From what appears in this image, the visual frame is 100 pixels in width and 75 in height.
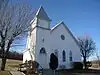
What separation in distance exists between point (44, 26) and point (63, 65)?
7.05 m

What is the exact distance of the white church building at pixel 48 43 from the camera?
81.0 ft

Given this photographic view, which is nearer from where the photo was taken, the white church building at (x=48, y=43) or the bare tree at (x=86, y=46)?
the white church building at (x=48, y=43)

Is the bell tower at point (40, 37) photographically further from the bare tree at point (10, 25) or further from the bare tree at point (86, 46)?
the bare tree at point (86, 46)

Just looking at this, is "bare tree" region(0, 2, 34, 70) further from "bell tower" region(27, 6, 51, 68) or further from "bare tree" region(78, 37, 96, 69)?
"bare tree" region(78, 37, 96, 69)

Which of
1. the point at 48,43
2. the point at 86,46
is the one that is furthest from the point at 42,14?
the point at 86,46

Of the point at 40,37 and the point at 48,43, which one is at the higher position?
the point at 40,37

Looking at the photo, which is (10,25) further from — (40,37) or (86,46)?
(86,46)

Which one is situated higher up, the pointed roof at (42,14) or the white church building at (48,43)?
the pointed roof at (42,14)

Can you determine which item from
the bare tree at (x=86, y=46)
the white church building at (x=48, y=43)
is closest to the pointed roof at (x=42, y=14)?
the white church building at (x=48, y=43)

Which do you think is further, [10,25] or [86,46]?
[86,46]

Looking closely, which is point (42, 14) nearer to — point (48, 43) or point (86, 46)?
point (48, 43)

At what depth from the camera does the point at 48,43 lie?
25438 mm

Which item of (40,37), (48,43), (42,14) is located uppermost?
(42,14)

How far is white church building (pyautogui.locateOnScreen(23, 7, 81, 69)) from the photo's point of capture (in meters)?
24.7
